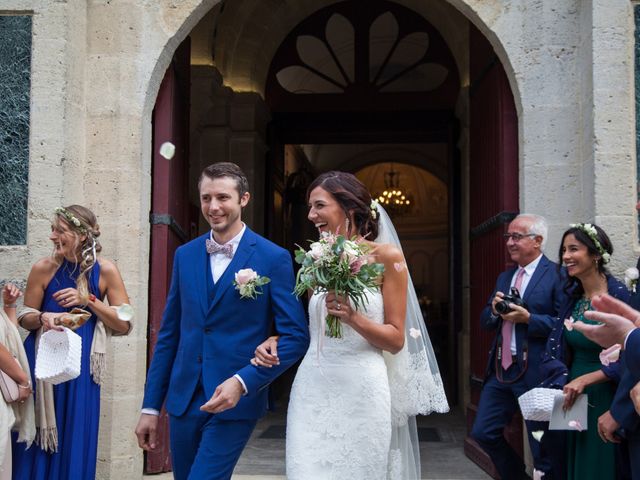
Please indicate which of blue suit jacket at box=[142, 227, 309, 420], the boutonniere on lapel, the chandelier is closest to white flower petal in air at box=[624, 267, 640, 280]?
blue suit jacket at box=[142, 227, 309, 420]

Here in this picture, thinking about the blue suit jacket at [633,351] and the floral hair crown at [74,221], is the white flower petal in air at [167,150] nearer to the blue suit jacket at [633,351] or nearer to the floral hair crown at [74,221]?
the floral hair crown at [74,221]

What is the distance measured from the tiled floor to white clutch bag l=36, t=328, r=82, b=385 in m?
2.24

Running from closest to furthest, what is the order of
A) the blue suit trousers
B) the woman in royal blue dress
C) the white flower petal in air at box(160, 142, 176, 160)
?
1. the blue suit trousers
2. the woman in royal blue dress
3. the white flower petal in air at box(160, 142, 176, 160)

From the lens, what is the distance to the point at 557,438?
16.7 ft

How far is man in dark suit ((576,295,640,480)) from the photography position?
10.8 ft

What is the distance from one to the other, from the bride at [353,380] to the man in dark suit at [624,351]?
85cm

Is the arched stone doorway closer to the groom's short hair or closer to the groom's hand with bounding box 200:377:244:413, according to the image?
the groom's short hair

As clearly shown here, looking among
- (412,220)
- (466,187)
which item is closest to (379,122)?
(466,187)

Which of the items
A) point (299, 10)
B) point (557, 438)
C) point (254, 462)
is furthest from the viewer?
point (299, 10)

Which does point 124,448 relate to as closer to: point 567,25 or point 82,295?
point 82,295

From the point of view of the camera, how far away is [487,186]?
22.9ft

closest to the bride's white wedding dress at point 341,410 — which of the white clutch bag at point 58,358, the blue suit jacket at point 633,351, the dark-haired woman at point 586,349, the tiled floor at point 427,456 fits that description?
the blue suit jacket at point 633,351

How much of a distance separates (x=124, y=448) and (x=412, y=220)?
20037 mm

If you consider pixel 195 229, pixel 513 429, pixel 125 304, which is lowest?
pixel 513 429
